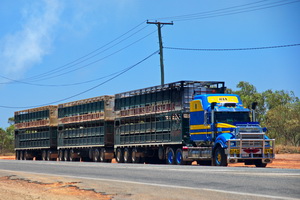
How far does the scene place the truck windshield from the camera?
3147 cm

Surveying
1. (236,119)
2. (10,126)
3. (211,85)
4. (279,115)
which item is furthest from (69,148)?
(10,126)

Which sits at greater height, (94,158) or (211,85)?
(211,85)

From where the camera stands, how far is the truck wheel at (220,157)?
99.6 feet

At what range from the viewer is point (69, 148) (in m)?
52.4

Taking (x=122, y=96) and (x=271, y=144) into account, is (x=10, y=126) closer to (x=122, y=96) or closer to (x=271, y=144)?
(x=122, y=96)

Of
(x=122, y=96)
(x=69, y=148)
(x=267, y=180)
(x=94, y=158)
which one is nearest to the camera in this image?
(x=267, y=180)

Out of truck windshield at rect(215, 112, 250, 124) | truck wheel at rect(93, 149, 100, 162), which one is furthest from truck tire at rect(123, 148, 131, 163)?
truck windshield at rect(215, 112, 250, 124)

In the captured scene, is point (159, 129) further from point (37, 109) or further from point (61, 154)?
point (37, 109)

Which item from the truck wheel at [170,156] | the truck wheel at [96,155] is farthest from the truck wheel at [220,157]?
the truck wheel at [96,155]

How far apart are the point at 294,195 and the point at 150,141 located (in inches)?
1014

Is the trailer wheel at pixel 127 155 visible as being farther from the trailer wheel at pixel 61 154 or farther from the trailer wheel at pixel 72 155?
the trailer wheel at pixel 61 154

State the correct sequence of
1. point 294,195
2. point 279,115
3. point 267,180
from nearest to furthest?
1. point 294,195
2. point 267,180
3. point 279,115

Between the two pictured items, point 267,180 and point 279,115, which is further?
point 279,115

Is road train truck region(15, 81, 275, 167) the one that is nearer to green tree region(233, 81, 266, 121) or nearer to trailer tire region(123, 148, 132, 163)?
→ trailer tire region(123, 148, 132, 163)
